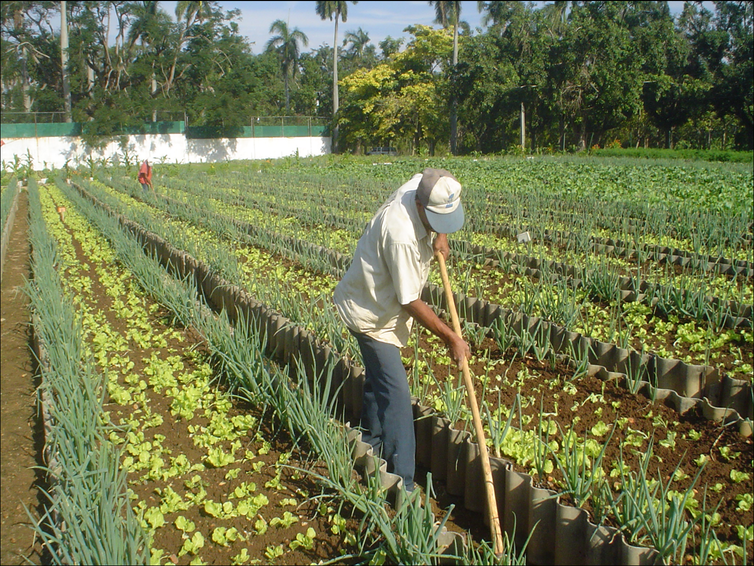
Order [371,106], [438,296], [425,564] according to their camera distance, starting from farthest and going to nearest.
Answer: [371,106] → [438,296] → [425,564]

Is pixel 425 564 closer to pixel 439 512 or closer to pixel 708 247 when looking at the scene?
pixel 439 512

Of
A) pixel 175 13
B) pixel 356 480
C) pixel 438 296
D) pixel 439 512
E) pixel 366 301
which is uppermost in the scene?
pixel 175 13

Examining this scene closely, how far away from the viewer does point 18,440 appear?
3355 millimetres

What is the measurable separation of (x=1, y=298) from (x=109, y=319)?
208 cm

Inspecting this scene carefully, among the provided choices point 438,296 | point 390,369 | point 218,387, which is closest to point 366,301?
point 390,369

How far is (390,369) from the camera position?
2.47 m

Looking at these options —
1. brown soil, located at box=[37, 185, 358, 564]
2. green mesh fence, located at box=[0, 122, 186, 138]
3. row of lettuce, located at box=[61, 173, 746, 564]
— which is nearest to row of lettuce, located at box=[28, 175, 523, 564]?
brown soil, located at box=[37, 185, 358, 564]

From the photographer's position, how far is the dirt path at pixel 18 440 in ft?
8.42

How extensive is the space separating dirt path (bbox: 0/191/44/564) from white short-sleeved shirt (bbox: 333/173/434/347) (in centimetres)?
137

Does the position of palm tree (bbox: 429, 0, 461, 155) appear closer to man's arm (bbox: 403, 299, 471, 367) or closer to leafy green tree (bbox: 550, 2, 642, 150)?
leafy green tree (bbox: 550, 2, 642, 150)

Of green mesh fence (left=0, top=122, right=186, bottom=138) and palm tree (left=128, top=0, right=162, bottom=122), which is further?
palm tree (left=128, top=0, right=162, bottom=122)

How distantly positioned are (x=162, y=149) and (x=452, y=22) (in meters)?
17.7

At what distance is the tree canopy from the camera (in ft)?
89.7

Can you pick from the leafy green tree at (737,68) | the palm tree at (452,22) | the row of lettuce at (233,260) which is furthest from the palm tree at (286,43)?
the row of lettuce at (233,260)
